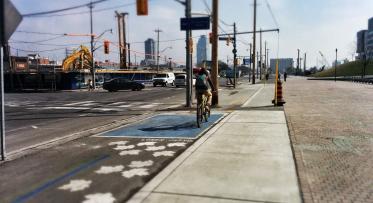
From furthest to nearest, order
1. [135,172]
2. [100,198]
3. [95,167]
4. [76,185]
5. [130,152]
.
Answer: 1. [130,152]
2. [95,167]
3. [135,172]
4. [76,185]
5. [100,198]

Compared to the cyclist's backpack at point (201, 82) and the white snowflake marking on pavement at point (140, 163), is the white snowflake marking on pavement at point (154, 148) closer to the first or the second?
the white snowflake marking on pavement at point (140, 163)

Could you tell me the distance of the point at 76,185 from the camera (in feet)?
21.0

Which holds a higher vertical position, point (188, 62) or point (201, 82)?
point (188, 62)

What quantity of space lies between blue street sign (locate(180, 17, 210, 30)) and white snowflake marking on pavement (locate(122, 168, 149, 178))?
12872 mm

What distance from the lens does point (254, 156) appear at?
324 inches

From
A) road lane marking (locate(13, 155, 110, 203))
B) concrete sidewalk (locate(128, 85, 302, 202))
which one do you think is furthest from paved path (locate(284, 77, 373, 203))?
road lane marking (locate(13, 155, 110, 203))

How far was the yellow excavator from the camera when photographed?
57.2 metres

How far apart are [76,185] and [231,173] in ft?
8.12

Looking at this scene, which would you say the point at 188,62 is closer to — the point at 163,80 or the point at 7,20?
the point at 7,20

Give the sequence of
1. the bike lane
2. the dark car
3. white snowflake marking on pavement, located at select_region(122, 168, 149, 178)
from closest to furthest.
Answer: the bike lane → white snowflake marking on pavement, located at select_region(122, 168, 149, 178) → the dark car

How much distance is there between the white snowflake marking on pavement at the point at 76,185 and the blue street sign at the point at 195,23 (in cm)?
1374

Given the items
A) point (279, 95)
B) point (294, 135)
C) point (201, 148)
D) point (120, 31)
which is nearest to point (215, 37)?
point (279, 95)

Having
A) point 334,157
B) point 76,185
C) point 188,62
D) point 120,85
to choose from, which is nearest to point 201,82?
point 334,157

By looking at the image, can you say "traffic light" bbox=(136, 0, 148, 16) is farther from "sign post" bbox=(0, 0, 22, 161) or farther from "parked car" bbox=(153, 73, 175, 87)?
"parked car" bbox=(153, 73, 175, 87)
